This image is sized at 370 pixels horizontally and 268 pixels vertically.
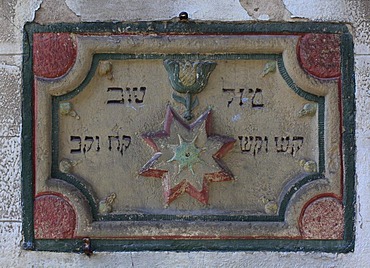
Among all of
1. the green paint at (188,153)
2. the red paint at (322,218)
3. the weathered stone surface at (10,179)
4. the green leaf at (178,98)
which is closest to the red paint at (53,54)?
the weathered stone surface at (10,179)

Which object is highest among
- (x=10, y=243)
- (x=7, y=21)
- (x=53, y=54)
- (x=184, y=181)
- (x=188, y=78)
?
(x=7, y=21)

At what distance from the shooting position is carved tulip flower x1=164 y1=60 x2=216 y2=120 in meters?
2.17

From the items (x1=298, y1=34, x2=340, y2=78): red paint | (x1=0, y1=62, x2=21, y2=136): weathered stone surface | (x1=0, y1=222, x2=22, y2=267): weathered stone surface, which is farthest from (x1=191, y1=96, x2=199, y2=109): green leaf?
(x1=0, y1=222, x2=22, y2=267): weathered stone surface

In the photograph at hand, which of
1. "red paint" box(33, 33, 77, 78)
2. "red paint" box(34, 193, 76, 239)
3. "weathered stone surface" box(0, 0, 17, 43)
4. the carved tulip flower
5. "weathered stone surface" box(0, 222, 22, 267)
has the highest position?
"weathered stone surface" box(0, 0, 17, 43)

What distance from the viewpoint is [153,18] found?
221 centimetres

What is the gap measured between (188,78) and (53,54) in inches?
21.1

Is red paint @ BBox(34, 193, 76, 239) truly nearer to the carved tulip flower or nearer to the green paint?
the green paint

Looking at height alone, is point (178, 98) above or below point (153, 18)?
below

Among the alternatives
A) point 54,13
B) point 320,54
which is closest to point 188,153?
point 320,54

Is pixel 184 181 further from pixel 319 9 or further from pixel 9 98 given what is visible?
pixel 319 9

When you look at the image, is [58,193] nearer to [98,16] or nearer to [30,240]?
[30,240]

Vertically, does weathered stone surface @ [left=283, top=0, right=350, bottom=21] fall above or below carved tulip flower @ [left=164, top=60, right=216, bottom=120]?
above

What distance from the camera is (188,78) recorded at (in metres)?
2.17

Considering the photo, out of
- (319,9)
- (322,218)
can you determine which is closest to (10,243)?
(322,218)
